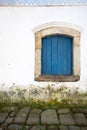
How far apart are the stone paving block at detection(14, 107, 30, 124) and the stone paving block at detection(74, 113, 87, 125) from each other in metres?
1.24

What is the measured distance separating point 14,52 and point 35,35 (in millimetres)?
766

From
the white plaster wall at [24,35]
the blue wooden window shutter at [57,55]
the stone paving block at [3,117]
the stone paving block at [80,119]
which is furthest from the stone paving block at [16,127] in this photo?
the blue wooden window shutter at [57,55]

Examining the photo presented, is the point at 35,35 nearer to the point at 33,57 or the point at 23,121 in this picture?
the point at 33,57

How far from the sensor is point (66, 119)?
5.83 meters

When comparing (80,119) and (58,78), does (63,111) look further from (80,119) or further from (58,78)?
(58,78)

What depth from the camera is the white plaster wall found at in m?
6.82

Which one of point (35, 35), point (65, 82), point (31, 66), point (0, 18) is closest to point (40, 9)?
point (35, 35)

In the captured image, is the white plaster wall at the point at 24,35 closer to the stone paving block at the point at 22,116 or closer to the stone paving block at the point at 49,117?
the stone paving block at the point at 22,116

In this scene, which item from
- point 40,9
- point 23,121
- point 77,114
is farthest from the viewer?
point 40,9

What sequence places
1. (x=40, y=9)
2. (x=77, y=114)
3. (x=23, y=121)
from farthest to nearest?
(x=40, y=9), (x=77, y=114), (x=23, y=121)

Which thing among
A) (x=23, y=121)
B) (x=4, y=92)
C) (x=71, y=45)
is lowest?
(x=23, y=121)

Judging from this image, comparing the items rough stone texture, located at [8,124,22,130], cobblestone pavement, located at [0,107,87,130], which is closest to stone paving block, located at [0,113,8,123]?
cobblestone pavement, located at [0,107,87,130]

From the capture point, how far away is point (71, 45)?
23.2 feet

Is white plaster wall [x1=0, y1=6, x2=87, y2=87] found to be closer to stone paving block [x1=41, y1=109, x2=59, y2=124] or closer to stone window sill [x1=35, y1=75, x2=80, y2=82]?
stone window sill [x1=35, y1=75, x2=80, y2=82]
